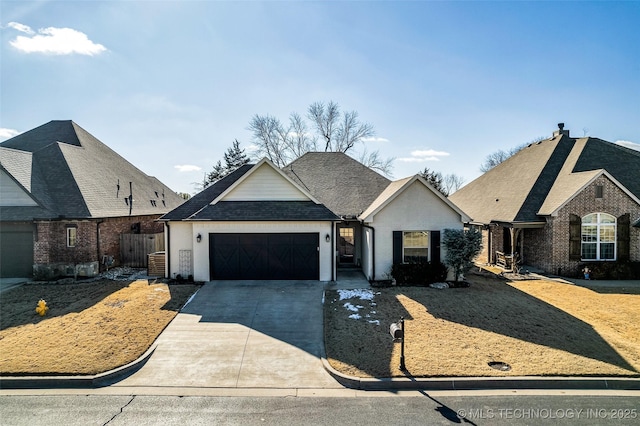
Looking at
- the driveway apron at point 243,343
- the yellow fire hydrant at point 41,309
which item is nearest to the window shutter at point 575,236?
the driveway apron at point 243,343

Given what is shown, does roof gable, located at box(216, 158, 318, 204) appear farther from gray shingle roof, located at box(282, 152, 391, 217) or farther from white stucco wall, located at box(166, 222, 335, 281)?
gray shingle roof, located at box(282, 152, 391, 217)

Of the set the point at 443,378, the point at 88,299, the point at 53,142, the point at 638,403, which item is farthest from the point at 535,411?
the point at 53,142

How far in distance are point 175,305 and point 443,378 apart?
29.8 feet

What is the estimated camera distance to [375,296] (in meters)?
12.8

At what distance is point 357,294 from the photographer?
1298 centimetres

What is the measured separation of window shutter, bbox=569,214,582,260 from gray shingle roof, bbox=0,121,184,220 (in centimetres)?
2307

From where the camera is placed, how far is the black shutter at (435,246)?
14.9 meters

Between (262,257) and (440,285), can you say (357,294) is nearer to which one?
(440,285)

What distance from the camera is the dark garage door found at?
14938 mm

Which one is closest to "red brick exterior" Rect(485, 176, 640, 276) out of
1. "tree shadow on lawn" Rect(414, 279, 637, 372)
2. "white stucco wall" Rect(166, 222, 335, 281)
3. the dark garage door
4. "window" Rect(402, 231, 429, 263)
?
"tree shadow on lawn" Rect(414, 279, 637, 372)

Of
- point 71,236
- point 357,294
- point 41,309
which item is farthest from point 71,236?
point 357,294

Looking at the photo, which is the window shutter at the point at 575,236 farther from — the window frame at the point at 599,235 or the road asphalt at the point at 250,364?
the road asphalt at the point at 250,364

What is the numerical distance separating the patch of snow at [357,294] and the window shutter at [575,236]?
425 inches

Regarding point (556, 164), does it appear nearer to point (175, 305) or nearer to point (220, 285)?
point (220, 285)
